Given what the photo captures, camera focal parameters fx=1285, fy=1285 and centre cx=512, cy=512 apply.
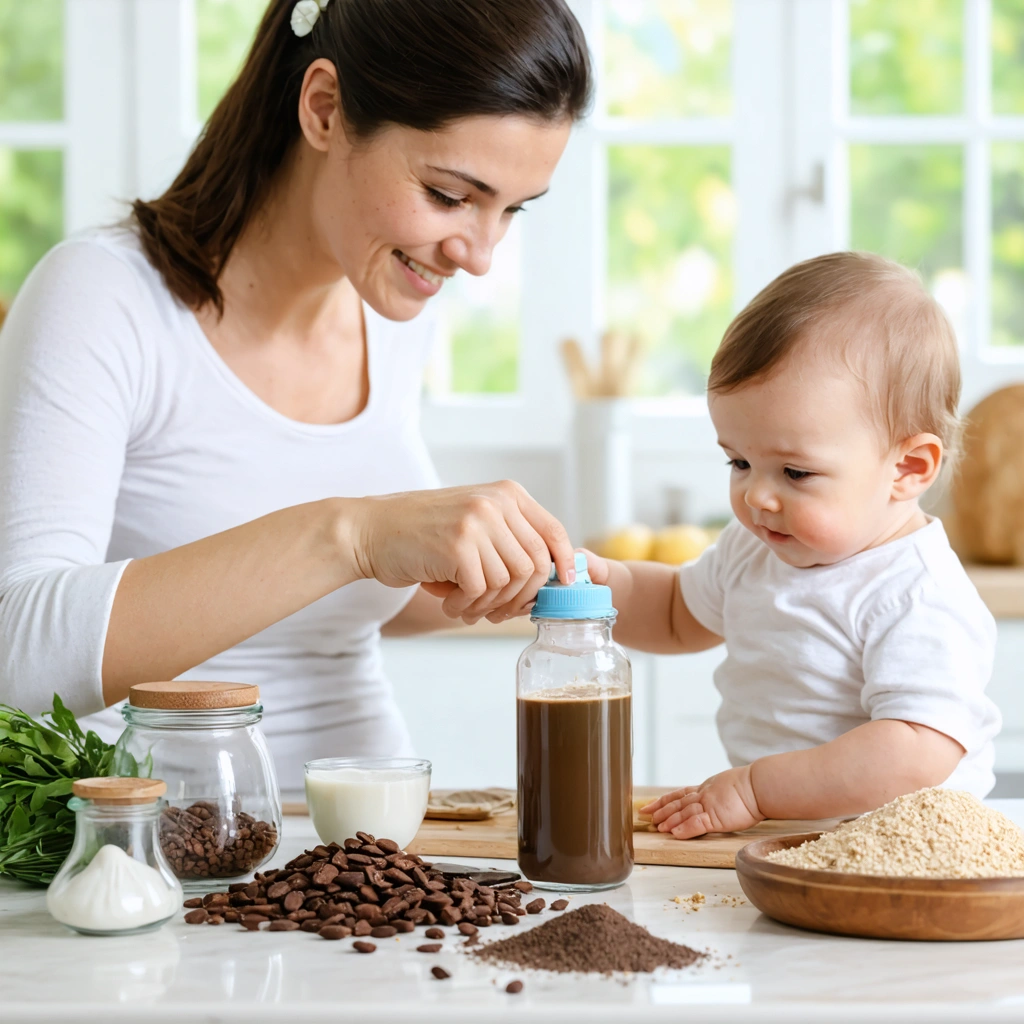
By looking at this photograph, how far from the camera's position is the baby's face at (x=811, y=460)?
1.21 metres

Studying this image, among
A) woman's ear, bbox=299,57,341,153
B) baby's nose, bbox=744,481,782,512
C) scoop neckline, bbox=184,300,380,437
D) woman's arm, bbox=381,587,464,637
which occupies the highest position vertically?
woman's ear, bbox=299,57,341,153

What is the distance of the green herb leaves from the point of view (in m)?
0.99

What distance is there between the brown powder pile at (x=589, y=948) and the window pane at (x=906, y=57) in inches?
110

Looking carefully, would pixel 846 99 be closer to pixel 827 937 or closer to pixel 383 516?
pixel 383 516

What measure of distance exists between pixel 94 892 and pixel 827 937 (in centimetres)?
50

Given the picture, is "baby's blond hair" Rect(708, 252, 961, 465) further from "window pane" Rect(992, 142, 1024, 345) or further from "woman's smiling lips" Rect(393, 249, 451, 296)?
"window pane" Rect(992, 142, 1024, 345)

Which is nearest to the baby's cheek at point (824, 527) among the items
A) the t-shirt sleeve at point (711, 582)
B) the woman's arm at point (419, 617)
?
the t-shirt sleeve at point (711, 582)

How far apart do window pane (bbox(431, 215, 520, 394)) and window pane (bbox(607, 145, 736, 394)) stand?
0.83 feet

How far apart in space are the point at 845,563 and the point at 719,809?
0.93 feet

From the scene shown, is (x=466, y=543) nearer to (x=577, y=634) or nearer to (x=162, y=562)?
(x=577, y=634)

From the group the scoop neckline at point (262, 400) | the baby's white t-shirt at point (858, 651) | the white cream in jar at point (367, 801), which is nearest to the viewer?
the white cream in jar at point (367, 801)

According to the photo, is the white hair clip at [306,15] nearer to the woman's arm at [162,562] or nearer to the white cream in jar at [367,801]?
the woman's arm at [162,562]

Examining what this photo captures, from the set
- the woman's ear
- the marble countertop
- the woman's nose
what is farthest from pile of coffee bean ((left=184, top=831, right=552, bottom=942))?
the woman's ear

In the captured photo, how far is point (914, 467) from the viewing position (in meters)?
1.27
